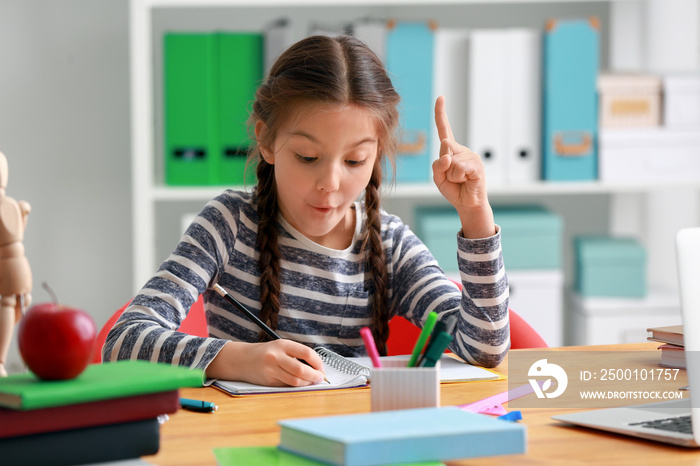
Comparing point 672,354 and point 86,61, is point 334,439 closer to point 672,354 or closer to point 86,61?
point 672,354

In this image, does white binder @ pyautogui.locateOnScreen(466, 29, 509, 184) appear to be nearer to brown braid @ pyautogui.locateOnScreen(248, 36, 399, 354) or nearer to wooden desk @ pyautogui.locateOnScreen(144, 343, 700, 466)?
brown braid @ pyautogui.locateOnScreen(248, 36, 399, 354)

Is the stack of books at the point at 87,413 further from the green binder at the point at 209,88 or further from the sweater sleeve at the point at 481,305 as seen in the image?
the green binder at the point at 209,88

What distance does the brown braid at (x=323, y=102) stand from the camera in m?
1.19

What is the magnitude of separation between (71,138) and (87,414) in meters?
1.96

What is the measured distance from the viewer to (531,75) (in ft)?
7.54

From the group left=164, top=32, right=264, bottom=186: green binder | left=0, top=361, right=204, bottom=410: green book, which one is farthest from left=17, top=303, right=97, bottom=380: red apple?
left=164, top=32, right=264, bottom=186: green binder

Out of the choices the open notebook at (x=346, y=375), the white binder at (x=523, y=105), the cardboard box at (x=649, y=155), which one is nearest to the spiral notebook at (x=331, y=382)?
the open notebook at (x=346, y=375)

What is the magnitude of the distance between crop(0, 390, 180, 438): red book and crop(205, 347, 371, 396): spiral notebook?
0.84ft

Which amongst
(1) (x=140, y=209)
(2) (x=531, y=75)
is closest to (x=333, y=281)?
(1) (x=140, y=209)

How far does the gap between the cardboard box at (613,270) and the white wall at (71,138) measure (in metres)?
1.33

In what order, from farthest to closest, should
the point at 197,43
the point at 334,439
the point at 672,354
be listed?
the point at 197,43 < the point at 672,354 < the point at 334,439

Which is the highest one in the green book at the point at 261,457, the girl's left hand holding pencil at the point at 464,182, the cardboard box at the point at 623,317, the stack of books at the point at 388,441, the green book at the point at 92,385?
the girl's left hand holding pencil at the point at 464,182

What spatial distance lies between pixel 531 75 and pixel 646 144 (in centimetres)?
39

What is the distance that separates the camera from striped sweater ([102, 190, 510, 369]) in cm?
113
